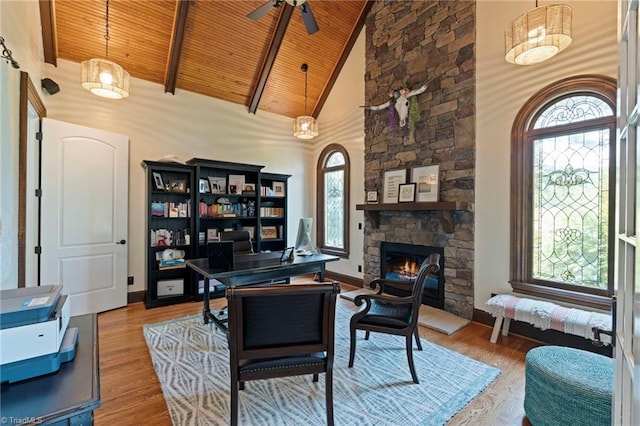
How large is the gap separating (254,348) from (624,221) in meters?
1.71

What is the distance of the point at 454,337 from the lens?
3.09 meters

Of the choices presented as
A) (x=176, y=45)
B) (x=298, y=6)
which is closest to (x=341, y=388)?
(x=298, y=6)

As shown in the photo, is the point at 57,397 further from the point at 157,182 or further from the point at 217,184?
the point at 217,184

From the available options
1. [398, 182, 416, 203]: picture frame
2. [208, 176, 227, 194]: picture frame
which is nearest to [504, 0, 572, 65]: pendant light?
[398, 182, 416, 203]: picture frame

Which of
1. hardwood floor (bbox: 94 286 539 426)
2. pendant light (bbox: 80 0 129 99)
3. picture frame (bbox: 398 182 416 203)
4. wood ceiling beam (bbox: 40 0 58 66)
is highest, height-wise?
wood ceiling beam (bbox: 40 0 58 66)

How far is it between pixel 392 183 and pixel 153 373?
3.63 metres

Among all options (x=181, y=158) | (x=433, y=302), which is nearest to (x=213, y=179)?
(x=181, y=158)

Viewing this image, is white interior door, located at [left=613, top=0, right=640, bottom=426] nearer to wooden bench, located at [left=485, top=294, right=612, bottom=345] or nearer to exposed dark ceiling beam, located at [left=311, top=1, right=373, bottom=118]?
wooden bench, located at [left=485, top=294, right=612, bottom=345]

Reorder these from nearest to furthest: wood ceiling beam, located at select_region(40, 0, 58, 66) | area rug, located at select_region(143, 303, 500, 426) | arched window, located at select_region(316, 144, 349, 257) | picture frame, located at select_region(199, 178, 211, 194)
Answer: area rug, located at select_region(143, 303, 500, 426), wood ceiling beam, located at select_region(40, 0, 58, 66), picture frame, located at select_region(199, 178, 211, 194), arched window, located at select_region(316, 144, 349, 257)

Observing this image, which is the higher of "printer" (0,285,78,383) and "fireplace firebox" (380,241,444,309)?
"printer" (0,285,78,383)

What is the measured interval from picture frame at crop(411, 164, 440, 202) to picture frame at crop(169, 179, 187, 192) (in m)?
3.42

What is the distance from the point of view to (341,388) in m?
2.19

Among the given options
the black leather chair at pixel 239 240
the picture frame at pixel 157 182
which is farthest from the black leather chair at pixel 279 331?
the picture frame at pixel 157 182

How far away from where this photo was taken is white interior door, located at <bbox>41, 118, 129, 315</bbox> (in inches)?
132
